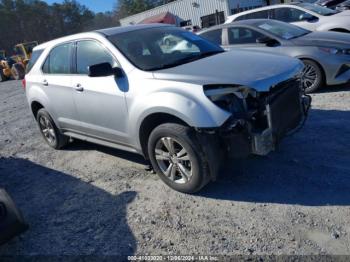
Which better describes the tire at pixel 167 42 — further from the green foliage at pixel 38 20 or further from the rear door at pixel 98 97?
the green foliage at pixel 38 20

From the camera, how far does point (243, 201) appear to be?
369 cm

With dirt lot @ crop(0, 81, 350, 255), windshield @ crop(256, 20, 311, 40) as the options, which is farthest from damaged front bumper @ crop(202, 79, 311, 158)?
windshield @ crop(256, 20, 311, 40)

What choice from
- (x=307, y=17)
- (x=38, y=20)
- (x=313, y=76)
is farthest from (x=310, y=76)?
(x=38, y=20)

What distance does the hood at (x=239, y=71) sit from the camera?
341 cm

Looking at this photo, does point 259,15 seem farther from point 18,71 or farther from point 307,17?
point 18,71

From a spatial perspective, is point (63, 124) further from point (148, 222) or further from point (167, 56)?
point (148, 222)

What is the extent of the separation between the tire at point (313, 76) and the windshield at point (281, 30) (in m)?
0.80

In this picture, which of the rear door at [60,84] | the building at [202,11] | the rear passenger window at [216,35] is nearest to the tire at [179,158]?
the rear door at [60,84]

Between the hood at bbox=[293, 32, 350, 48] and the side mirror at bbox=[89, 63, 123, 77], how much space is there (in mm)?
4139

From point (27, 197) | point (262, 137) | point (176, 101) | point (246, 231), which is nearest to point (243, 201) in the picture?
point (246, 231)

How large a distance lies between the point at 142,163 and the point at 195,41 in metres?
1.84

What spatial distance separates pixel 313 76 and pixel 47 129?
4.90 metres

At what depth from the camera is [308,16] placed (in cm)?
920

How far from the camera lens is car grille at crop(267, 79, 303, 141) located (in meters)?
3.50
